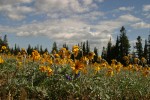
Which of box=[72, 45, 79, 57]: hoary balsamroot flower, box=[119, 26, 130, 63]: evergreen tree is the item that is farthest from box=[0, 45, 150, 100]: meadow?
box=[119, 26, 130, 63]: evergreen tree

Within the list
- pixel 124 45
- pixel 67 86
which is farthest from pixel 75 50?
pixel 124 45

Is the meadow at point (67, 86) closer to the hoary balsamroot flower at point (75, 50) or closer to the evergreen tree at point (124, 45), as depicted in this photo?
the hoary balsamroot flower at point (75, 50)

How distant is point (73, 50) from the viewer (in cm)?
814

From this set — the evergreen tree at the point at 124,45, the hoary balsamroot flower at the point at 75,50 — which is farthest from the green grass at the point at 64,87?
the evergreen tree at the point at 124,45

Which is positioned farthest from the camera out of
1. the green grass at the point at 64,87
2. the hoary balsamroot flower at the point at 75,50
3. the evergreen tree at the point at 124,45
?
the evergreen tree at the point at 124,45

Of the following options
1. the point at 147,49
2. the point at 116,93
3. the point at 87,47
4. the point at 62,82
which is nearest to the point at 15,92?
the point at 62,82

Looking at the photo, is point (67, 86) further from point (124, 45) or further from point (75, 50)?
point (124, 45)

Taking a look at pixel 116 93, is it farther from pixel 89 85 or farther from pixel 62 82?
pixel 62 82

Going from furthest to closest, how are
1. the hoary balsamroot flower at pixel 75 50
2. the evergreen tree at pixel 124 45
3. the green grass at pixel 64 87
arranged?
the evergreen tree at pixel 124 45
the hoary balsamroot flower at pixel 75 50
the green grass at pixel 64 87

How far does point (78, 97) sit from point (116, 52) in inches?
2423

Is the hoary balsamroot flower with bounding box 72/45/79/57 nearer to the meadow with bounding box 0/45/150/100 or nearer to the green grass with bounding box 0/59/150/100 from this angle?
the meadow with bounding box 0/45/150/100

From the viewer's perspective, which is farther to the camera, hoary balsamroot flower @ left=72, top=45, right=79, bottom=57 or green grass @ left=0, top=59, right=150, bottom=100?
hoary balsamroot flower @ left=72, top=45, right=79, bottom=57

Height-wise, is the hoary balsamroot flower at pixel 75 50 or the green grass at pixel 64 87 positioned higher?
the hoary balsamroot flower at pixel 75 50

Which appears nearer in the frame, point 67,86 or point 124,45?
point 67,86
